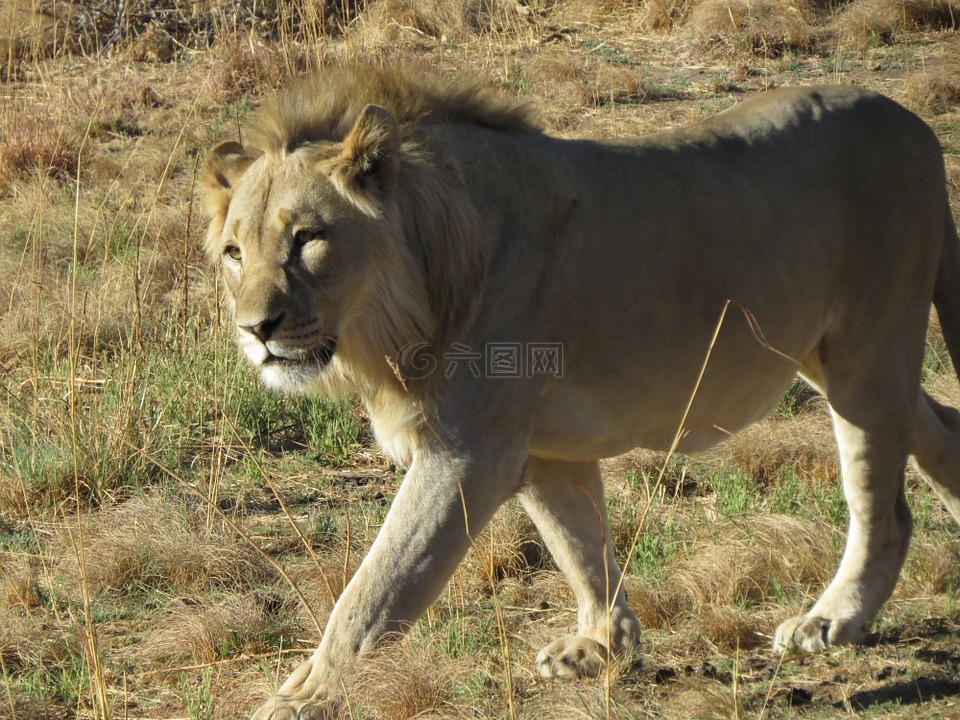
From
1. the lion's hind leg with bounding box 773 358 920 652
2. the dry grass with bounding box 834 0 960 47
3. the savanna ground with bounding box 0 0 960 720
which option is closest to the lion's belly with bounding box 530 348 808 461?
the lion's hind leg with bounding box 773 358 920 652

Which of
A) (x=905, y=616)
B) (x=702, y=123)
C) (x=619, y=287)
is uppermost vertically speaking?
(x=702, y=123)

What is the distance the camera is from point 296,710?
3.02 metres

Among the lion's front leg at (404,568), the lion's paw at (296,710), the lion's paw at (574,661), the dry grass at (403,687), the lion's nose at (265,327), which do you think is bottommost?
the lion's paw at (574,661)

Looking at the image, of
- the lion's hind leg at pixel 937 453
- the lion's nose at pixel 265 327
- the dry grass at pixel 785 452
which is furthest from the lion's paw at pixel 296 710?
the dry grass at pixel 785 452

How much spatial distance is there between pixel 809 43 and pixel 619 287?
788 cm

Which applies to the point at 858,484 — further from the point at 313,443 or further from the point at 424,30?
the point at 424,30

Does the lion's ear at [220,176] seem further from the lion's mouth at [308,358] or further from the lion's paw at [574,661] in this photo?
the lion's paw at [574,661]

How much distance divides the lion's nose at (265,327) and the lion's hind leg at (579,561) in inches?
42.9

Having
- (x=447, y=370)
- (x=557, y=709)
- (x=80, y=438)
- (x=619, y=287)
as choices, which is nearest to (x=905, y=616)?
(x=557, y=709)

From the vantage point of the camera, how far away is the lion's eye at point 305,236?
313cm

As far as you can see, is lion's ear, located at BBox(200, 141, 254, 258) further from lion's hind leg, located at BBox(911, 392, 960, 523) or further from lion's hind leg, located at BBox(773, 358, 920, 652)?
lion's hind leg, located at BBox(911, 392, 960, 523)

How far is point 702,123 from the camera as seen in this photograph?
392 centimetres

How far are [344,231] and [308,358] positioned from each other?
0.35 metres

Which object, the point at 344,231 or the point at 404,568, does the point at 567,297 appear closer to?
the point at 344,231
